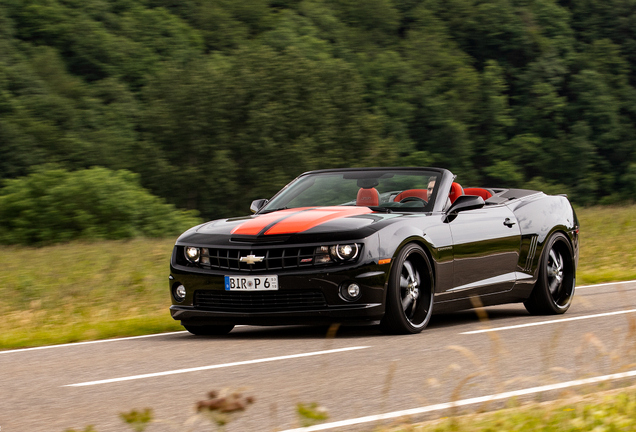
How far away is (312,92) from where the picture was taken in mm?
58406

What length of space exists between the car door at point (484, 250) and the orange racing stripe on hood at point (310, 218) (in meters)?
0.86

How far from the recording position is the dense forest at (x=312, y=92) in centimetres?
5625

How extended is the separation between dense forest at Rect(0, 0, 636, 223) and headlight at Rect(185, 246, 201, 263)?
1776 inches

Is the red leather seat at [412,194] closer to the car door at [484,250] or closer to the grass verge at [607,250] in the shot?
the car door at [484,250]

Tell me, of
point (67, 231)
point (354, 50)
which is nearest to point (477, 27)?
point (354, 50)

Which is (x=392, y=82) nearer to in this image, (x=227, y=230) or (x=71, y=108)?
(x=71, y=108)

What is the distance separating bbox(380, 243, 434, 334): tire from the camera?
25.2 feet

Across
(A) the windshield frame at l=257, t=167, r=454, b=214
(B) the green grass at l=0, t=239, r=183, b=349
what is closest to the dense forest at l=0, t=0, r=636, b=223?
(B) the green grass at l=0, t=239, r=183, b=349

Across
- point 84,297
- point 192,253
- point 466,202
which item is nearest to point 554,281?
point 466,202

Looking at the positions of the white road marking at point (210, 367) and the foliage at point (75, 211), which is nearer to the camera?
the white road marking at point (210, 367)

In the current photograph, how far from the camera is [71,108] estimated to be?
5828cm

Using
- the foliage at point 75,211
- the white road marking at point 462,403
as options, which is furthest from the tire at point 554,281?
the foliage at point 75,211

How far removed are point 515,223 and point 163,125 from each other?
49.0m

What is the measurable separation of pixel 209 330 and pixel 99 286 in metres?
6.56
